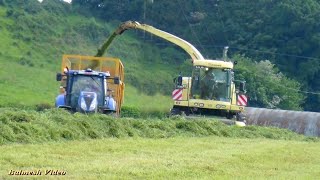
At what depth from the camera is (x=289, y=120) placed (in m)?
39.4

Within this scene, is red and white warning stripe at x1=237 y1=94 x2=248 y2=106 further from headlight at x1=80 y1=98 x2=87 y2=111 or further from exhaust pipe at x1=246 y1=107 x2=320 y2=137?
headlight at x1=80 y1=98 x2=87 y2=111

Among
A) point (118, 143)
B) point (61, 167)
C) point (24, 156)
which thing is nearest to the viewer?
point (61, 167)

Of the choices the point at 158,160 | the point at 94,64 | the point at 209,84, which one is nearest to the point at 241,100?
the point at 209,84

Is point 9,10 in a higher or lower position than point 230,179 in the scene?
higher

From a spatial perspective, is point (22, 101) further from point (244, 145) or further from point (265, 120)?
point (244, 145)

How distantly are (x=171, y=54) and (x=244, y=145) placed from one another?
121 feet

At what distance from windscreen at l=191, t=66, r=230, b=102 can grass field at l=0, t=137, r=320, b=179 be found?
499 inches

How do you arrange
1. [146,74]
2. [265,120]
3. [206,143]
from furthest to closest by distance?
[146,74]
[265,120]
[206,143]

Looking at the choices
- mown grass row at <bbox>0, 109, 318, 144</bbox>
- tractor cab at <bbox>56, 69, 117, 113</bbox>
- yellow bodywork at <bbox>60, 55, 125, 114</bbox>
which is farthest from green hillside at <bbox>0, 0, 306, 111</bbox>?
mown grass row at <bbox>0, 109, 318, 144</bbox>

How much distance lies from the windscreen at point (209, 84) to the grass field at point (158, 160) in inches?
499

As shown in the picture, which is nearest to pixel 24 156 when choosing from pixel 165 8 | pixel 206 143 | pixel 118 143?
pixel 118 143

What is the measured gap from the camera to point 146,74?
165 feet

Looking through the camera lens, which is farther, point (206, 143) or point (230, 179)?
point (206, 143)

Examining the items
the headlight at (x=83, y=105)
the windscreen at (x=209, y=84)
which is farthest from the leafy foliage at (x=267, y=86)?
the headlight at (x=83, y=105)
